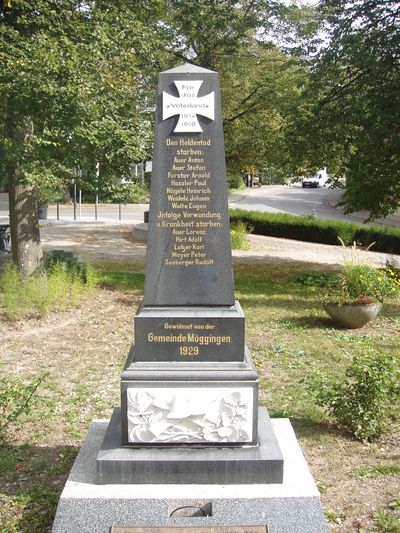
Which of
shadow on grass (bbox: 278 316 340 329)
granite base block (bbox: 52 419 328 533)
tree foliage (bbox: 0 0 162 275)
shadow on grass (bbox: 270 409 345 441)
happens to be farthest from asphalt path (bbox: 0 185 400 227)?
granite base block (bbox: 52 419 328 533)

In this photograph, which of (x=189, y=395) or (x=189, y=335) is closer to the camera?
(x=189, y=395)

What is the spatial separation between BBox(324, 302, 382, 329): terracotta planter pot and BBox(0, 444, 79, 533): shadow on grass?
230 inches

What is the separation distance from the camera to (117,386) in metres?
7.66

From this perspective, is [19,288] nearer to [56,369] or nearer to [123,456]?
[56,369]

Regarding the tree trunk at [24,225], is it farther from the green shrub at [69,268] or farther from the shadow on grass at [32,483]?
the shadow on grass at [32,483]

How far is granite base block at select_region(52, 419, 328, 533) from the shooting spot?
4.38 m

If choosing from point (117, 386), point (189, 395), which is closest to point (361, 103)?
point (117, 386)

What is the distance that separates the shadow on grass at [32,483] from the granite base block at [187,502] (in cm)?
42

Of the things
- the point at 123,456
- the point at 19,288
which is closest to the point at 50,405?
the point at 123,456

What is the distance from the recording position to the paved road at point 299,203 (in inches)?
1449

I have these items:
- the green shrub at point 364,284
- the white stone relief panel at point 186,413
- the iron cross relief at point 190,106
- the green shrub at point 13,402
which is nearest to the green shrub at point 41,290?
the green shrub at point 13,402

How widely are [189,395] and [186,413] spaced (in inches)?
5.5

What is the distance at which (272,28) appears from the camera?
1859 cm

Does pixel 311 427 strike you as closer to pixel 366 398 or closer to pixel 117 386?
pixel 366 398
